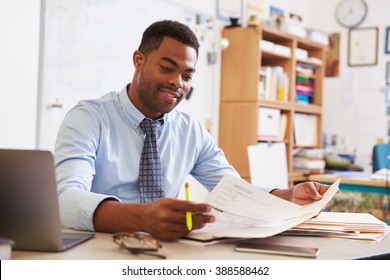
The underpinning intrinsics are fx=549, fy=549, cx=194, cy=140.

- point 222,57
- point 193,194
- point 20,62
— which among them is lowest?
point 193,194

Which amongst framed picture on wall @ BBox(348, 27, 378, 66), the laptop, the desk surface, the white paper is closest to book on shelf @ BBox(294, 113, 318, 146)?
framed picture on wall @ BBox(348, 27, 378, 66)

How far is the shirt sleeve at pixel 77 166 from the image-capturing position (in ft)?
3.78

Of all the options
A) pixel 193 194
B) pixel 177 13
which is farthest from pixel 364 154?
pixel 177 13

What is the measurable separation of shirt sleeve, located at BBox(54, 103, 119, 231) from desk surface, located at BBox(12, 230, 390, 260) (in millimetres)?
72

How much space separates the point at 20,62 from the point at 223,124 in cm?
184

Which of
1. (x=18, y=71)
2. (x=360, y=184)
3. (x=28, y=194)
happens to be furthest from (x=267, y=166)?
(x=28, y=194)

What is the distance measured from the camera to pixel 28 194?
89 centimetres

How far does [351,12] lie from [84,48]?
3.01 meters

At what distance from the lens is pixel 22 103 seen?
2.85 meters

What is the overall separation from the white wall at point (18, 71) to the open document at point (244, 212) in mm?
1930

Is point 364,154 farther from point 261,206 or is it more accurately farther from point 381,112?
point 261,206

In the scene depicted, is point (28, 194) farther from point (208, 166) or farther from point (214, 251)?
point (208, 166)

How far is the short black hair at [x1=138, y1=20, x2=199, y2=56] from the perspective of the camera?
163 cm

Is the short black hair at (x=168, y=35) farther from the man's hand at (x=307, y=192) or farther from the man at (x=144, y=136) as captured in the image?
the man's hand at (x=307, y=192)
